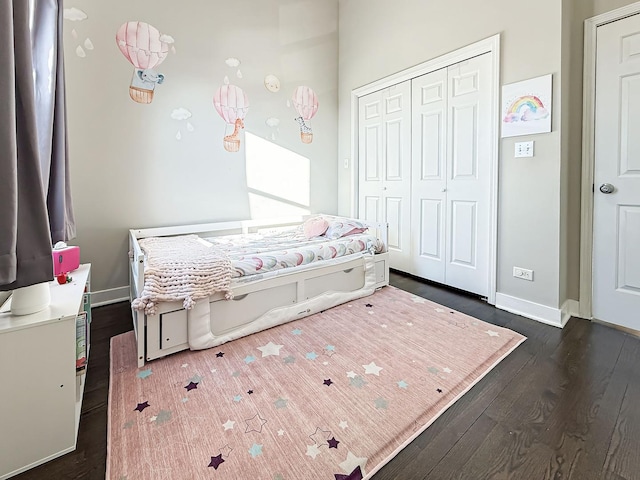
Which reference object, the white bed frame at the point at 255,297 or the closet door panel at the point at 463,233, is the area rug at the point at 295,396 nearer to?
the white bed frame at the point at 255,297

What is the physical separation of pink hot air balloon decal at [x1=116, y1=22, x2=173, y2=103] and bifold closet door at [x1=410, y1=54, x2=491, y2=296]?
2299mm

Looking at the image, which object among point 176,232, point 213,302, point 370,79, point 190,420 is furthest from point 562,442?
point 370,79

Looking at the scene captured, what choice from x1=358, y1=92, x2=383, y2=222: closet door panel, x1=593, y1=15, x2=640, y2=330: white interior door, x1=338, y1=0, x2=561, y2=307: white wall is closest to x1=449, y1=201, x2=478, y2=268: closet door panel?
x1=338, y1=0, x2=561, y2=307: white wall

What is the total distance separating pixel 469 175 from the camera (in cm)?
270

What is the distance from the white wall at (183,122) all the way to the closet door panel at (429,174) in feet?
4.04

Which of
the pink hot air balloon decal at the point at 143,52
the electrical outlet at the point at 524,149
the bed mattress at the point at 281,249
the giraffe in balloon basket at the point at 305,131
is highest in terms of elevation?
the pink hot air balloon decal at the point at 143,52

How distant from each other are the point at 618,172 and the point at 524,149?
1.84 feet

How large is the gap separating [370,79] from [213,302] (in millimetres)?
2914

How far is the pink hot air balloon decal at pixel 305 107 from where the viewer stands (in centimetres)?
361

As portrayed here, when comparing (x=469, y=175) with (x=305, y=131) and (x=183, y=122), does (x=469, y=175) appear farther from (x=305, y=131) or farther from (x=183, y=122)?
(x=183, y=122)

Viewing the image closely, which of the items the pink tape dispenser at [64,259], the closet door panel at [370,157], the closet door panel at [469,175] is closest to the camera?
the pink tape dispenser at [64,259]

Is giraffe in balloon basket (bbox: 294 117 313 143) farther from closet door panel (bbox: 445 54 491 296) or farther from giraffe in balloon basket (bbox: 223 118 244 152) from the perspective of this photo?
closet door panel (bbox: 445 54 491 296)

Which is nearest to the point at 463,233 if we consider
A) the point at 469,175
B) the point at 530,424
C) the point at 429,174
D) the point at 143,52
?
the point at 469,175

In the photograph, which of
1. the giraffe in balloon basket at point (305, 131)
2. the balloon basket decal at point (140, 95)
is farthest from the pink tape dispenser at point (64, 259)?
the giraffe in balloon basket at point (305, 131)
